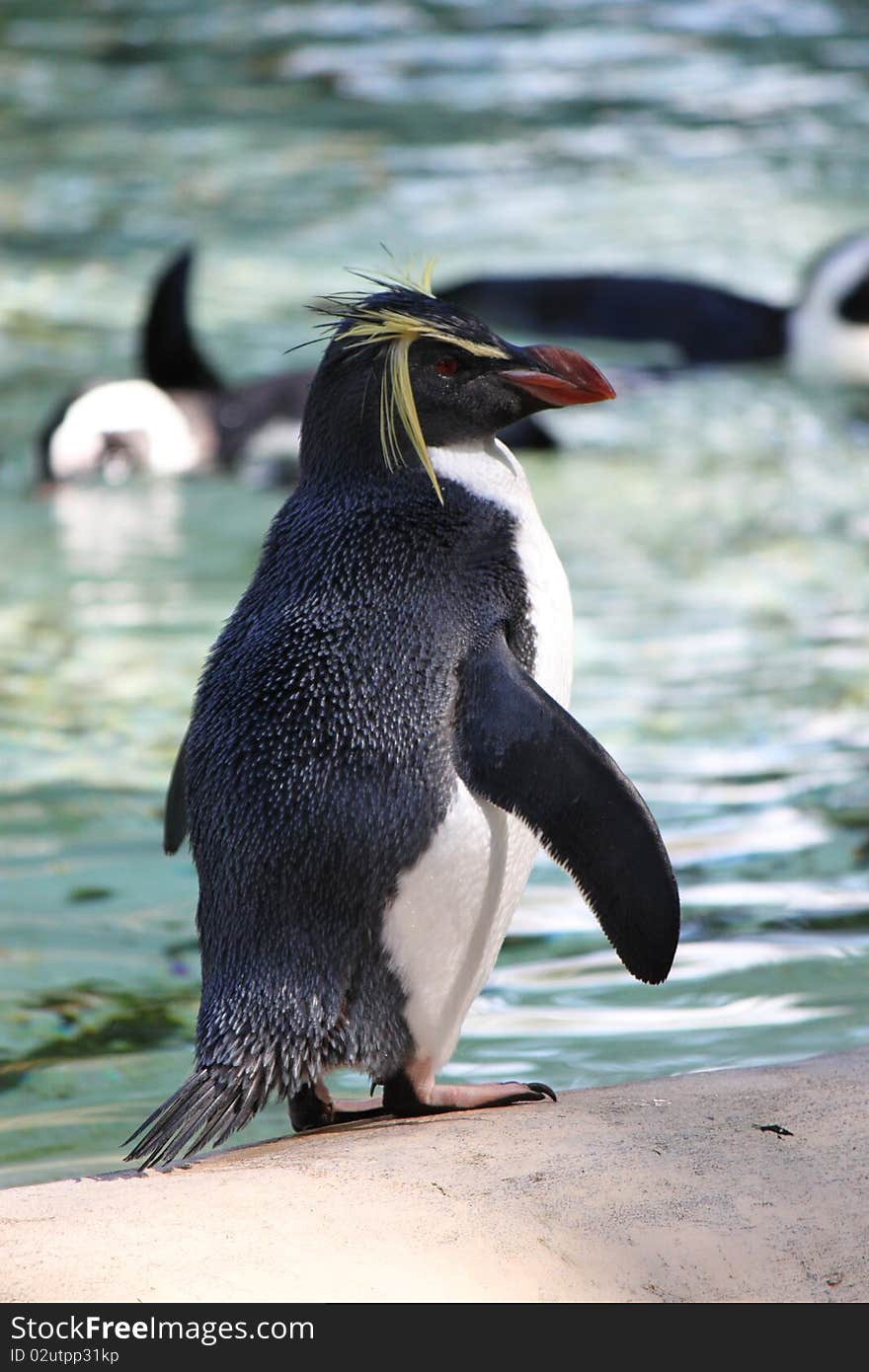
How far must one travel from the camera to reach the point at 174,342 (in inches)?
270

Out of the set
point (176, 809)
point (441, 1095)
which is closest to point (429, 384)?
point (176, 809)

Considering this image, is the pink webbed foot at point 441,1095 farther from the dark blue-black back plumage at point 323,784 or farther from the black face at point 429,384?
the black face at point 429,384

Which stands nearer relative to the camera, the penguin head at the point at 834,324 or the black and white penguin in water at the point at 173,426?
the black and white penguin in water at the point at 173,426

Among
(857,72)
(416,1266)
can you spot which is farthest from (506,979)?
(857,72)

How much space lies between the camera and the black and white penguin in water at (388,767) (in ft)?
7.20

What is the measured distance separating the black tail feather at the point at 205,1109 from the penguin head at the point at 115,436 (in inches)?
186

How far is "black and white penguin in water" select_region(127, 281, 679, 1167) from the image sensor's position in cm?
220

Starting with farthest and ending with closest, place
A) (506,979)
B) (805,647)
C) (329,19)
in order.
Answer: (329,19)
(805,647)
(506,979)

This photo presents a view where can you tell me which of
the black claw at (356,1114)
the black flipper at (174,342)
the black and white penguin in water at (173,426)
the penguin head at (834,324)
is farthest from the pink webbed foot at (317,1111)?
the penguin head at (834,324)

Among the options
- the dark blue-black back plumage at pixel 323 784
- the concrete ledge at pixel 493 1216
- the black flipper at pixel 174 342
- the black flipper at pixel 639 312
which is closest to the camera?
the concrete ledge at pixel 493 1216

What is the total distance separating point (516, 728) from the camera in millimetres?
2215

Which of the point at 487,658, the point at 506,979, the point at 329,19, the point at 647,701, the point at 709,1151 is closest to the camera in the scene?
the point at 709,1151

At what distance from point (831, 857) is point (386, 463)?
4.74 feet

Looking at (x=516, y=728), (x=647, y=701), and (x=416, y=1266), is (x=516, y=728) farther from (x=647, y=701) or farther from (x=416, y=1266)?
(x=647, y=701)
